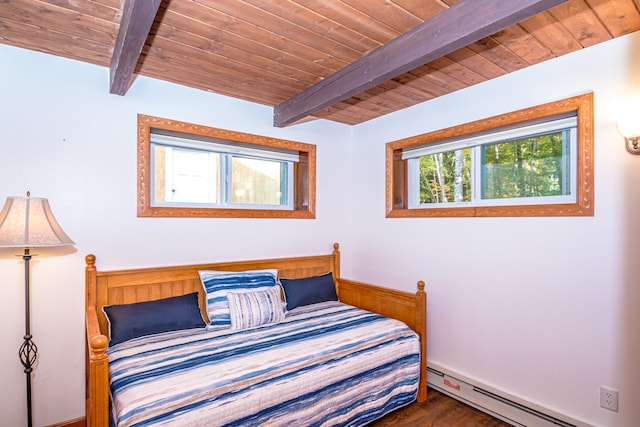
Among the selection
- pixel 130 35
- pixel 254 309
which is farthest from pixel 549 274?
pixel 130 35

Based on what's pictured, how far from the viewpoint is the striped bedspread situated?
1511 mm

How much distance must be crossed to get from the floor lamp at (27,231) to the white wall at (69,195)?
14 cm

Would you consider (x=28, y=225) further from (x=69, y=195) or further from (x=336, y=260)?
(x=336, y=260)

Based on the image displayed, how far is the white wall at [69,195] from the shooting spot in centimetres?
197

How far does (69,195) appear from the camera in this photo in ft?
7.02

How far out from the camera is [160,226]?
2445mm

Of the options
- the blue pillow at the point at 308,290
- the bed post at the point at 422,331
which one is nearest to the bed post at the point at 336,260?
the blue pillow at the point at 308,290

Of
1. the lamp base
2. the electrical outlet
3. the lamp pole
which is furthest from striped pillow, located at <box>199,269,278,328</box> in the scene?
the lamp base

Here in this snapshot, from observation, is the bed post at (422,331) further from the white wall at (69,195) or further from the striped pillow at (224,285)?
the white wall at (69,195)

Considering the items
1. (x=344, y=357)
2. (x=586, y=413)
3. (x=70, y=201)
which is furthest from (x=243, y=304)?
(x=586, y=413)

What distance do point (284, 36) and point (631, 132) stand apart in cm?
190

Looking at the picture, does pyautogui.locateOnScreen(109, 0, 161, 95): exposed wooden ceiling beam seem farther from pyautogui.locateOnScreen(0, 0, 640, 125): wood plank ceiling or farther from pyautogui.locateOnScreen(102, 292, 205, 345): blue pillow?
pyautogui.locateOnScreen(102, 292, 205, 345): blue pillow

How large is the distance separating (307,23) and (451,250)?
191 centimetres

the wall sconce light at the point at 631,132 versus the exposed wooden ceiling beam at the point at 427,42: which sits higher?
the exposed wooden ceiling beam at the point at 427,42
